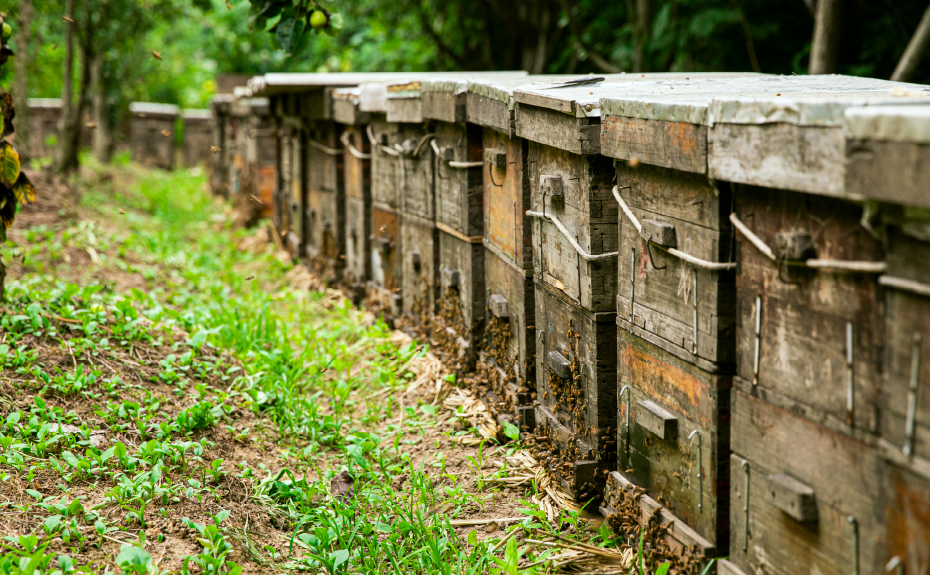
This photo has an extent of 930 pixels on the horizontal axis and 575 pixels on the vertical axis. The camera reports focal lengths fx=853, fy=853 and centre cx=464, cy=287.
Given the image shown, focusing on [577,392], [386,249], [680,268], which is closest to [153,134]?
[386,249]

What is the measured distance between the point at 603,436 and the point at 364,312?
430 centimetres

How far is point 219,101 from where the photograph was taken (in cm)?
1619

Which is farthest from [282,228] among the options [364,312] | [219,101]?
[219,101]

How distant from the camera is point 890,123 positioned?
2039mm

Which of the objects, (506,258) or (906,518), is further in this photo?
(506,258)

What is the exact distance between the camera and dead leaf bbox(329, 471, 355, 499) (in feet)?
14.5

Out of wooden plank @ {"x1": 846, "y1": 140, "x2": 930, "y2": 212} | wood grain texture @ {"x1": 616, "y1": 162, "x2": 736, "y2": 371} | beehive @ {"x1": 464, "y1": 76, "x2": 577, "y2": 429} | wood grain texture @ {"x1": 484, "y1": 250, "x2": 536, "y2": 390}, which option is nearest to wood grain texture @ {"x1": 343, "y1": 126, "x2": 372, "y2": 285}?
beehive @ {"x1": 464, "y1": 76, "x2": 577, "y2": 429}

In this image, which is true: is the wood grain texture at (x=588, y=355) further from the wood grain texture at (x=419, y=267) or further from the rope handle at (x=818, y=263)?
the wood grain texture at (x=419, y=267)

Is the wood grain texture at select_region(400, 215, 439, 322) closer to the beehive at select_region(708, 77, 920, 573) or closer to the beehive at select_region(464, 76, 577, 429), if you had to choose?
the beehive at select_region(464, 76, 577, 429)

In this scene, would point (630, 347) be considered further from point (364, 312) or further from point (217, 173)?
point (217, 173)

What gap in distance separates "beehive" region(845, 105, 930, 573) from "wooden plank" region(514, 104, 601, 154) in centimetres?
144

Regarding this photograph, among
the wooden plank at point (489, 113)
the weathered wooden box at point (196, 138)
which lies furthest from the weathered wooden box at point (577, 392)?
the weathered wooden box at point (196, 138)

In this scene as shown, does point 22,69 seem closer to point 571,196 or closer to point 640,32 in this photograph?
point 640,32

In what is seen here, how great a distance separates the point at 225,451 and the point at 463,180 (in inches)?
86.4
